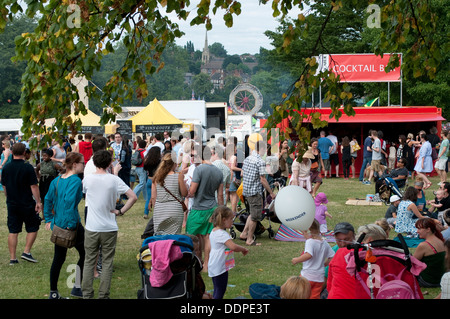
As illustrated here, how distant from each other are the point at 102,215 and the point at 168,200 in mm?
1117

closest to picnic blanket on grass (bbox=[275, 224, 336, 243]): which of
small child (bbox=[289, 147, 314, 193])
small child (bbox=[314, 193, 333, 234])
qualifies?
small child (bbox=[314, 193, 333, 234])

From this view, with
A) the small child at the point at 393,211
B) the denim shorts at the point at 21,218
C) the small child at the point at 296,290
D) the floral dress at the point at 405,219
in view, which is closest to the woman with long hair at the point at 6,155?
the denim shorts at the point at 21,218

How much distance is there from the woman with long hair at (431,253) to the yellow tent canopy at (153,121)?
53.8ft

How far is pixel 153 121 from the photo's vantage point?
23062 mm

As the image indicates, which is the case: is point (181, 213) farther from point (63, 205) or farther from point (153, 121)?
point (153, 121)

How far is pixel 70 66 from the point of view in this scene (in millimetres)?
5656

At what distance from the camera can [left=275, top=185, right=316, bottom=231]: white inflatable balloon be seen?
6.15 m

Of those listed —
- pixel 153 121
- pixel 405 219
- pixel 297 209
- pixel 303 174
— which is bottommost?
pixel 405 219

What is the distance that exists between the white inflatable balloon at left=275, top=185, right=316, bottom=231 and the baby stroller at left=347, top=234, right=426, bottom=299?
1.04 m

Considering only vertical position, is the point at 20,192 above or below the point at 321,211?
above

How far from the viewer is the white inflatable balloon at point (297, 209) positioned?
615 centimetres

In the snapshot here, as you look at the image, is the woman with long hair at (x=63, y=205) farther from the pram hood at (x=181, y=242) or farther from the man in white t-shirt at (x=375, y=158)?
the man in white t-shirt at (x=375, y=158)

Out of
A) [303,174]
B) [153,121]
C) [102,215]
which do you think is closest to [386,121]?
[153,121]

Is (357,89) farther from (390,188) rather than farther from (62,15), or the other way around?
(62,15)
